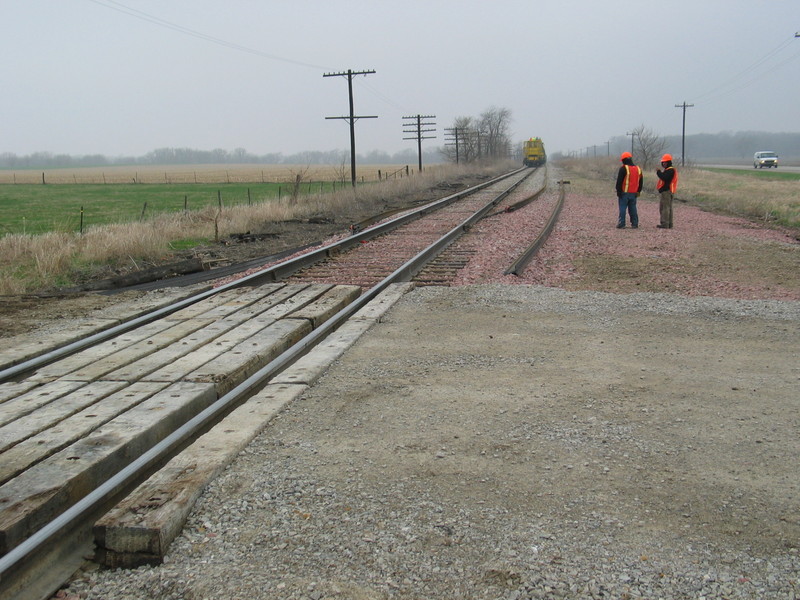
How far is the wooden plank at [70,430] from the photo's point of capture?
3637mm

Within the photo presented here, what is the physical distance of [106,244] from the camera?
13.5 meters

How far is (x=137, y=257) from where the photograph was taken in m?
13.3

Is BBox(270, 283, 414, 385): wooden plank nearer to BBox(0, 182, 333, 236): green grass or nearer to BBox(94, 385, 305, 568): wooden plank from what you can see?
BBox(94, 385, 305, 568): wooden plank

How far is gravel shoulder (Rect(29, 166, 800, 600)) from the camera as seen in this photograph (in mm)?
2857

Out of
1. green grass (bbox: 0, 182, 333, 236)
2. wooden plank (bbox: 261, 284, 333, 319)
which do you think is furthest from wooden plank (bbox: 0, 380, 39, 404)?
green grass (bbox: 0, 182, 333, 236)

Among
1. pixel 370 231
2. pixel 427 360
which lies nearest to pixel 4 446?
pixel 427 360

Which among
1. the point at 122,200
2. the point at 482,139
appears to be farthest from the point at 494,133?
the point at 122,200

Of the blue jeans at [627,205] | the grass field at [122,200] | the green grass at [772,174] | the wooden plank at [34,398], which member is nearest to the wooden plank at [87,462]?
the wooden plank at [34,398]

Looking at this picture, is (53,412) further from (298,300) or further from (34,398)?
(298,300)

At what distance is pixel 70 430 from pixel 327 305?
3984 millimetres

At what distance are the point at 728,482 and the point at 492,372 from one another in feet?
7.33

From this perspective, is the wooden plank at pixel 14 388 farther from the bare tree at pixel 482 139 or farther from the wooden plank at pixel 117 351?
the bare tree at pixel 482 139

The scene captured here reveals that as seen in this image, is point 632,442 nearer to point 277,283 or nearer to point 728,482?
point 728,482

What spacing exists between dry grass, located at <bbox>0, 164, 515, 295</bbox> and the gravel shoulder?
710 centimetres
